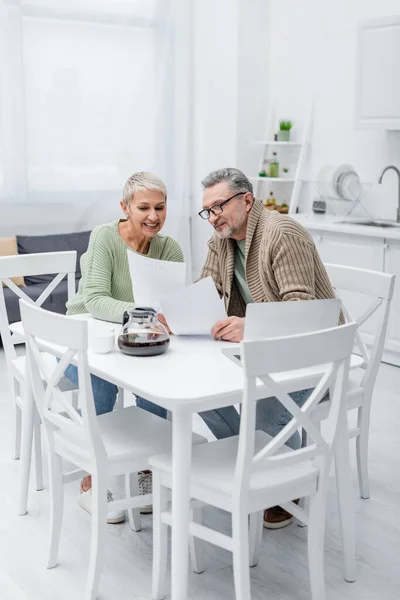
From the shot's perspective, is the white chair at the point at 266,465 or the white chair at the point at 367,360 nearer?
Result: the white chair at the point at 266,465

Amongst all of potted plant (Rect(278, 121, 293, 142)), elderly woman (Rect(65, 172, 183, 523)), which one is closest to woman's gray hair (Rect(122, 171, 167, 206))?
elderly woman (Rect(65, 172, 183, 523))

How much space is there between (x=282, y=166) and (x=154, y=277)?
3.50 metres

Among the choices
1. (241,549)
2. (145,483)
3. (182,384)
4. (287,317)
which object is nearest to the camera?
(241,549)

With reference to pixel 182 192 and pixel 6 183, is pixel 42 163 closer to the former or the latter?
pixel 6 183

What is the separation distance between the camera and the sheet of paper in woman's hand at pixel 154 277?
246 centimetres

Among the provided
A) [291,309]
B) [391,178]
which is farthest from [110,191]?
[291,309]

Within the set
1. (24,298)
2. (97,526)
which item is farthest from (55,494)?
(24,298)

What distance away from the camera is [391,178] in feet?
16.2

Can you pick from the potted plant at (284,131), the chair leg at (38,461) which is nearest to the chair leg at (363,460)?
the chair leg at (38,461)

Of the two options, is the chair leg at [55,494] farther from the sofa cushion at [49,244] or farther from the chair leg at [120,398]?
the sofa cushion at [49,244]

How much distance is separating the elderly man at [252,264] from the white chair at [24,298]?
0.67m

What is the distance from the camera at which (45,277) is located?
5.11 m

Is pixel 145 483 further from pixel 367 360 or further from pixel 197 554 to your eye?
pixel 367 360

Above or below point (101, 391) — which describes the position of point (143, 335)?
above
